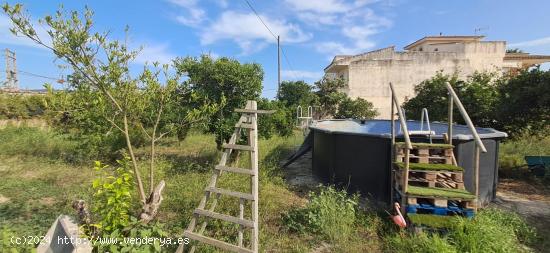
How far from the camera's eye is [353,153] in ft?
18.8

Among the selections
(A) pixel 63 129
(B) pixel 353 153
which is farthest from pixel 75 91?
(A) pixel 63 129

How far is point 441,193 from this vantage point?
389cm

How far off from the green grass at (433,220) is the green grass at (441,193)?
0.25 metres

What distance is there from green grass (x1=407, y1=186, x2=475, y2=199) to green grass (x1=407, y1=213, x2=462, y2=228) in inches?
10.0

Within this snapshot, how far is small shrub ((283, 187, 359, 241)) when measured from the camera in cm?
383

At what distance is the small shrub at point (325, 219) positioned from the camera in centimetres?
383

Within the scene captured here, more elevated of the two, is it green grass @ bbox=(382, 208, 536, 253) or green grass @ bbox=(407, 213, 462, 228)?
green grass @ bbox=(407, 213, 462, 228)

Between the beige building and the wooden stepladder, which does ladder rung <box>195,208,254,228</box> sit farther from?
the beige building

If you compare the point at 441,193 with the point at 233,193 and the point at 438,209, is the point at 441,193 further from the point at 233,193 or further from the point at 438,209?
the point at 233,193

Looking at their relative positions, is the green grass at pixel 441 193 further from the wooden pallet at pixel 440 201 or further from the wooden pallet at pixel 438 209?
the wooden pallet at pixel 438 209

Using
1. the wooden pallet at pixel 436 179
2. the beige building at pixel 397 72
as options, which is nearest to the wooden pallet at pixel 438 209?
the wooden pallet at pixel 436 179

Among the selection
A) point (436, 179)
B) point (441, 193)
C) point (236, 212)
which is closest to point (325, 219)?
point (236, 212)

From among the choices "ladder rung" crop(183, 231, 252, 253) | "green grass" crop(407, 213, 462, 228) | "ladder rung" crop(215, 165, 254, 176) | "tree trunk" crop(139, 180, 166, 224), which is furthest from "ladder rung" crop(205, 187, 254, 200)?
"green grass" crop(407, 213, 462, 228)

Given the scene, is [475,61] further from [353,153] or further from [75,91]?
[75,91]
